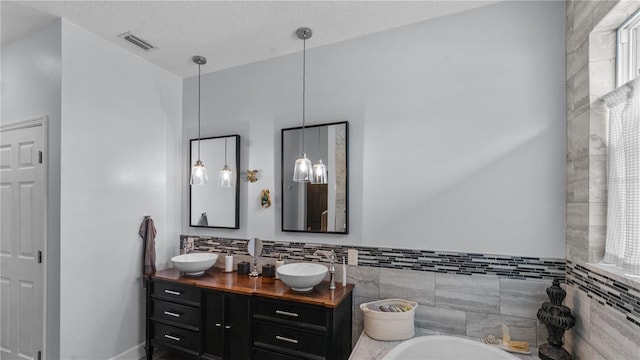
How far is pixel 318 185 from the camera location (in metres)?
2.65

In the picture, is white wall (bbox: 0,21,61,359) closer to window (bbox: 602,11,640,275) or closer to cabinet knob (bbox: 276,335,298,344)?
cabinet knob (bbox: 276,335,298,344)

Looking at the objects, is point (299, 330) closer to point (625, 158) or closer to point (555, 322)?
point (555, 322)

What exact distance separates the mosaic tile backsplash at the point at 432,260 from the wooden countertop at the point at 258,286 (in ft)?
0.85

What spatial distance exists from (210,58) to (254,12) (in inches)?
37.1

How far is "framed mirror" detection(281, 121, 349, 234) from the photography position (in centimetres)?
255

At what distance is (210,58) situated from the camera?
2.97m

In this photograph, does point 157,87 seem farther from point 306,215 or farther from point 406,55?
point 406,55

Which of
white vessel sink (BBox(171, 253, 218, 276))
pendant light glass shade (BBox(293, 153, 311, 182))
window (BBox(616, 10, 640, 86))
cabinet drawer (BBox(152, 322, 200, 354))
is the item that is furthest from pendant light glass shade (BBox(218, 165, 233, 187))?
window (BBox(616, 10, 640, 86))

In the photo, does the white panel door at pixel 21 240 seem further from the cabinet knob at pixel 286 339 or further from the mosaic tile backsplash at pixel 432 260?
the cabinet knob at pixel 286 339

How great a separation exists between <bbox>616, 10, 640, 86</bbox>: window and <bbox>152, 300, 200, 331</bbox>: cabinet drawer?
3.28 metres

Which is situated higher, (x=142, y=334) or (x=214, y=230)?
Answer: (x=214, y=230)

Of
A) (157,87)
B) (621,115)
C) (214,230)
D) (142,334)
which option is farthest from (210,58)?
(621,115)

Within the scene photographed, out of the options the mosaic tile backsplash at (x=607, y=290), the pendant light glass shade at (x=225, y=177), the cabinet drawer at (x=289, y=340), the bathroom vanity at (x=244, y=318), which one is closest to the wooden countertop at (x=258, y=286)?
the bathroom vanity at (x=244, y=318)

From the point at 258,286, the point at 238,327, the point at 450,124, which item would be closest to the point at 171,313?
the point at 238,327
